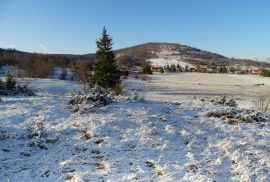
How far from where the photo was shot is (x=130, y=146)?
11.4 meters

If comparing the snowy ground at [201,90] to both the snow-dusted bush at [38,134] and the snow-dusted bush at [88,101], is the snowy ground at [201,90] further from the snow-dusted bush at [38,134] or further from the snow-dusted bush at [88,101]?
the snow-dusted bush at [38,134]

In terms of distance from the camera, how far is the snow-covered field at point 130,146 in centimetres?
955

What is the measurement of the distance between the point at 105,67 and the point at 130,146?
104 feet

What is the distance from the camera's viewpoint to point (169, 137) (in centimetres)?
1223

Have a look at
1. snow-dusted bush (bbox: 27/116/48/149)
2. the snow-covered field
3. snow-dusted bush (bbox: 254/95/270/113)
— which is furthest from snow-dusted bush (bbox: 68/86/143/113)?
snow-dusted bush (bbox: 254/95/270/113)

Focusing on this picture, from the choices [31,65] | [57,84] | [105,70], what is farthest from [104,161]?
[31,65]

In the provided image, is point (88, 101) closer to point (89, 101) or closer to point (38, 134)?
point (89, 101)

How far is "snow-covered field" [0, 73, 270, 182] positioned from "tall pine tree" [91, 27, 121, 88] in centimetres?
2586

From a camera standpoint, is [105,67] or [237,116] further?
[105,67]

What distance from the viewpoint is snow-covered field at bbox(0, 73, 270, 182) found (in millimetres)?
9555

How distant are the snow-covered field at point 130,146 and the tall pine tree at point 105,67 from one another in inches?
1018

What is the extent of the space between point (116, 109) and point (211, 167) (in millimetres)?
6412

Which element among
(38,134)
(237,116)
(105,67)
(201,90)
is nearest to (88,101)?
(38,134)

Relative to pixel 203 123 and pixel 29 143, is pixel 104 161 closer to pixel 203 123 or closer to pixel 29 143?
pixel 29 143
